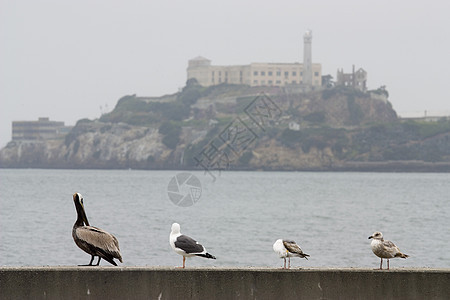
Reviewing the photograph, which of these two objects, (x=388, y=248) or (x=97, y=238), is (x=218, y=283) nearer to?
(x=97, y=238)

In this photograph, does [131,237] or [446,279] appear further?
[131,237]

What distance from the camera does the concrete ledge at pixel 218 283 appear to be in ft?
36.2

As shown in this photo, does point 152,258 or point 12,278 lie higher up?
point 12,278

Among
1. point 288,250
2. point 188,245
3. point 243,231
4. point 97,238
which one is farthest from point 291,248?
point 243,231

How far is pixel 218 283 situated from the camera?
11125mm

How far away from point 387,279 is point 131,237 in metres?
42.1

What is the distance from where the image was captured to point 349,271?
440 inches

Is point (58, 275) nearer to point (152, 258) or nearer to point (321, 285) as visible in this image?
point (321, 285)

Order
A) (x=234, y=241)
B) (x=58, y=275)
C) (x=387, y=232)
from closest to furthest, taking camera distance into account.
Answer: (x=58, y=275) < (x=234, y=241) < (x=387, y=232)

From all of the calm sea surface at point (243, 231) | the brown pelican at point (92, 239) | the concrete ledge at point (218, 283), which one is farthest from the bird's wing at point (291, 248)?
the calm sea surface at point (243, 231)

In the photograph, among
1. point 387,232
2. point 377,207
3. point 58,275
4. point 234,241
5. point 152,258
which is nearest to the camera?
point 58,275

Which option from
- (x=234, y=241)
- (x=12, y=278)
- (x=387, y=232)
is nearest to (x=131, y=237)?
(x=234, y=241)

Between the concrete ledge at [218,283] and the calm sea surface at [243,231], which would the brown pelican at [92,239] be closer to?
the concrete ledge at [218,283]

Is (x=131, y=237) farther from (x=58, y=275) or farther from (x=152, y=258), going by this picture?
(x=58, y=275)
